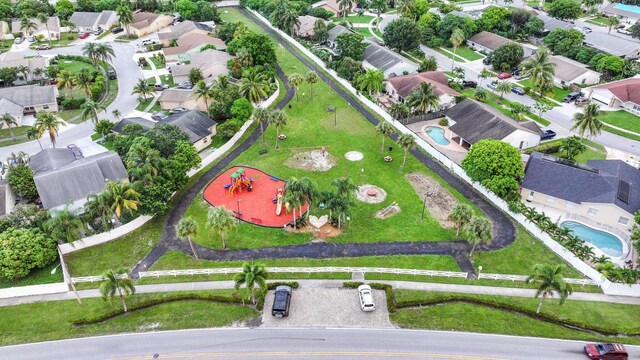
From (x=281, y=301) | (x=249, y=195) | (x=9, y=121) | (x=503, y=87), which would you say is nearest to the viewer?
(x=281, y=301)

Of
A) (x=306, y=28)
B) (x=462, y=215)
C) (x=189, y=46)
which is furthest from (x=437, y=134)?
(x=189, y=46)

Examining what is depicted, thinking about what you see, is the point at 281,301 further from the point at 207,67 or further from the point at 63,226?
the point at 207,67

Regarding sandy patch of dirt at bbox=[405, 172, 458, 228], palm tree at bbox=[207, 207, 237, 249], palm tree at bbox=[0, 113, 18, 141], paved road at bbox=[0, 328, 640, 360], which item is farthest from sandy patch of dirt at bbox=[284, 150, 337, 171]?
palm tree at bbox=[0, 113, 18, 141]

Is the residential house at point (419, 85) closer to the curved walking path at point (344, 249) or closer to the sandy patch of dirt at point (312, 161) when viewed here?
the sandy patch of dirt at point (312, 161)

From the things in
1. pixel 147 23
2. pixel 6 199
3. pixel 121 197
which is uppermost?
pixel 147 23

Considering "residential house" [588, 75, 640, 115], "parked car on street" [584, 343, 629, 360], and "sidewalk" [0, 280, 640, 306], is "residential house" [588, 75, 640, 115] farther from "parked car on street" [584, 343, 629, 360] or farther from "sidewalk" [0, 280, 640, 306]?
"parked car on street" [584, 343, 629, 360]

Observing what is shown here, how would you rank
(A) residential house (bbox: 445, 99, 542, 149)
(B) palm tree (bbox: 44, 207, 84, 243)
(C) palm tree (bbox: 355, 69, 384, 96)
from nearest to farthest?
(B) palm tree (bbox: 44, 207, 84, 243) < (A) residential house (bbox: 445, 99, 542, 149) < (C) palm tree (bbox: 355, 69, 384, 96)
